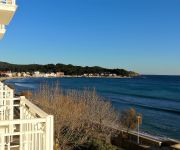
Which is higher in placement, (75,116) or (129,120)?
(75,116)

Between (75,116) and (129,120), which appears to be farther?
(129,120)

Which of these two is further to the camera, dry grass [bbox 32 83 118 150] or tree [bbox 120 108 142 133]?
tree [bbox 120 108 142 133]

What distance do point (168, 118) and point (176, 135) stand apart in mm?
13320

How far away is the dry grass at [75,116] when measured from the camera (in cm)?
1944

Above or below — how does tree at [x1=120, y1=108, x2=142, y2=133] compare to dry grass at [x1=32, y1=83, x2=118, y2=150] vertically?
below

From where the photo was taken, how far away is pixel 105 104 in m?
27.2

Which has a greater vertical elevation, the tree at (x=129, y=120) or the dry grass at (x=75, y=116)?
the dry grass at (x=75, y=116)

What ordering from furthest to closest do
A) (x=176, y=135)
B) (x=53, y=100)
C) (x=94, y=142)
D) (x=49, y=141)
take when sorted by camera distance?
(x=176, y=135)
(x=53, y=100)
(x=94, y=142)
(x=49, y=141)

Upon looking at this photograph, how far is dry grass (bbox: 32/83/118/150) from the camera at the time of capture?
1944 cm

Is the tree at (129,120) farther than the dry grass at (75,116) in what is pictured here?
Yes

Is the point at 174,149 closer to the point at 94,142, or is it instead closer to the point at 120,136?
the point at 94,142

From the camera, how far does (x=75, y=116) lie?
21.6 meters

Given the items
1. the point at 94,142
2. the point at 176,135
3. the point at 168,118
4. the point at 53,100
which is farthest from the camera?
the point at 168,118

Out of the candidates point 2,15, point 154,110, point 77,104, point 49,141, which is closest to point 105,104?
point 77,104
